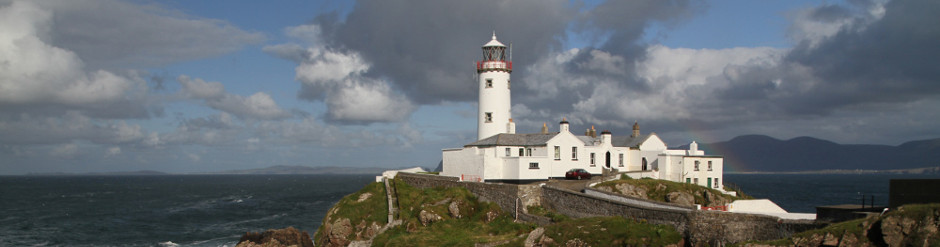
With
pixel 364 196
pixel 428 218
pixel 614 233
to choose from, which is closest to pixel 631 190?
pixel 428 218

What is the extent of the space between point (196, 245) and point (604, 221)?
39076 mm

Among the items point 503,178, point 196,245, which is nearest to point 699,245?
point 503,178

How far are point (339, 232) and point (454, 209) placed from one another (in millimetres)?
9847

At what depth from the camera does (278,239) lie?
46.6 meters

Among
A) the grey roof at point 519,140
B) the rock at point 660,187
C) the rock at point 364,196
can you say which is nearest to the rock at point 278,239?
the rock at point 364,196

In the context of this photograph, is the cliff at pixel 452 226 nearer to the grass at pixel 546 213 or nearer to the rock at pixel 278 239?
the grass at pixel 546 213

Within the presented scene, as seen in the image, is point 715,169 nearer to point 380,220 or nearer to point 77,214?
point 380,220

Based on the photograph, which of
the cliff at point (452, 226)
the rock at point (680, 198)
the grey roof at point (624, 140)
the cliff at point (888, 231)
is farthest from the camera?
the grey roof at point (624, 140)

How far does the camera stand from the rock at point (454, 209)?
40.5m

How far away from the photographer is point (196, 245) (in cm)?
5406

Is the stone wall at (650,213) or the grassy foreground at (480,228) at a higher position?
the stone wall at (650,213)

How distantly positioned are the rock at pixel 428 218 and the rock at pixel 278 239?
11.6 meters

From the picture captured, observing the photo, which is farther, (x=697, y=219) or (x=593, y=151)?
(x=593, y=151)

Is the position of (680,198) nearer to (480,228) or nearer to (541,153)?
(541,153)
